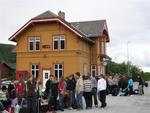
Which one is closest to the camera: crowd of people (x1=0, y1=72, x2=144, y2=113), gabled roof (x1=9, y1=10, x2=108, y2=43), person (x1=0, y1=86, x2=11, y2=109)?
person (x1=0, y1=86, x2=11, y2=109)

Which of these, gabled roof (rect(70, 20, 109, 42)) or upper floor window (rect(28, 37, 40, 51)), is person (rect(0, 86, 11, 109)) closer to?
upper floor window (rect(28, 37, 40, 51))

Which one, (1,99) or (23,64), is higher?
(23,64)

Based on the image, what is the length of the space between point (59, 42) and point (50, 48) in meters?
1.15

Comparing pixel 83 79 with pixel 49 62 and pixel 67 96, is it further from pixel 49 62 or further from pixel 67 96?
pixel 49 62

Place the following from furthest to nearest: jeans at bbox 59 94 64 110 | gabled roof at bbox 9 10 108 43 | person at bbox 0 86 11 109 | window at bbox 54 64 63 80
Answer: window at bbox 54 64 63 80 < gabled roof at bbox 9 10 108 43 < jeans at bbox 59 94 64 110 < person at bbox 0 86 11 109

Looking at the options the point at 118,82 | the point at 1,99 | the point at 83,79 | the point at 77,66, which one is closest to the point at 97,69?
the point at 77,66

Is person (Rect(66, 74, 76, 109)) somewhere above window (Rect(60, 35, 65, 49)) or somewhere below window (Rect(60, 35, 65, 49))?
below

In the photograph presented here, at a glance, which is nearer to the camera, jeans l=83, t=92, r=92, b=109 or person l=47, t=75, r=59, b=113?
person l=47, t=75, r=59, b=113

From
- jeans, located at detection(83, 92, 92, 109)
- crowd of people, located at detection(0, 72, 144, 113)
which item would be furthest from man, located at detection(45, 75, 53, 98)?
jeans, located at detection(83, 92, 92, 109)

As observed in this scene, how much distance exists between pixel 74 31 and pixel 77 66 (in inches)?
146

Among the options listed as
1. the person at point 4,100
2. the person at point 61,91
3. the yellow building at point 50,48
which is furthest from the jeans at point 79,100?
the yellow building at point 50,48

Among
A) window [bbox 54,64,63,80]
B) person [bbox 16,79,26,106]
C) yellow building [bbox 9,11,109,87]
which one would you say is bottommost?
person [bbox 16,79,26,106]

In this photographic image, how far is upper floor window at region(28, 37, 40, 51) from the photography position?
47.2 meters

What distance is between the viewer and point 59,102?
2036 centimetres
